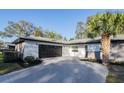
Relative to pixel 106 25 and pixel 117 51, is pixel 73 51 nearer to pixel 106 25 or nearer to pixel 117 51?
pixel 117 51

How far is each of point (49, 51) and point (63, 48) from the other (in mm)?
3192

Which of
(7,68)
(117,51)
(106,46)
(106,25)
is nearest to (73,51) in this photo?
(117,51)

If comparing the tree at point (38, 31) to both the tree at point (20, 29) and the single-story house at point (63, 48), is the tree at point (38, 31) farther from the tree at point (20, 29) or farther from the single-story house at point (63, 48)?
the single-story house at point (63, 48)

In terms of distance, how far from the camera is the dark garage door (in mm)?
21250

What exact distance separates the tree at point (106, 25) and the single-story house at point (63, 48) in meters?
3.54

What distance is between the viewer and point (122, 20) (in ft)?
46.6

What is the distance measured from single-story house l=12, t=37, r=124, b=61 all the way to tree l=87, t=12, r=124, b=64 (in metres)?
3.54

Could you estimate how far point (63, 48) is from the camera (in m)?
25.2

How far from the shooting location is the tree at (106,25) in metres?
14.3

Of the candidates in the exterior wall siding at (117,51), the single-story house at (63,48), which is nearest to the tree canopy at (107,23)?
the single-story house at (63,48)

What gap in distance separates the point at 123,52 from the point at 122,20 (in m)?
4.89
